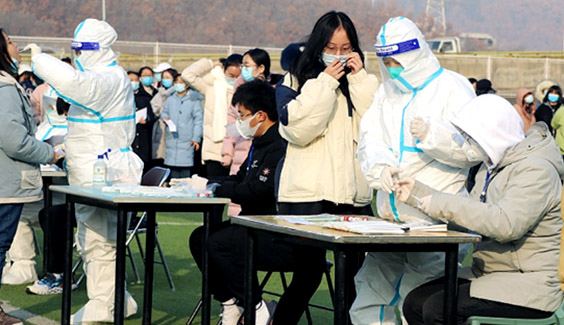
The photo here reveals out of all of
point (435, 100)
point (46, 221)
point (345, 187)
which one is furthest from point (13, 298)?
point (435, 100)

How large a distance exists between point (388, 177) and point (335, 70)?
93 centimetres

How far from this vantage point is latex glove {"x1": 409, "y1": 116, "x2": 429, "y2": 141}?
A: 14.8ft

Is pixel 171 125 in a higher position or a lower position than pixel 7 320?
higher

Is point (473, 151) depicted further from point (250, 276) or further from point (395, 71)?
point (250, 276)

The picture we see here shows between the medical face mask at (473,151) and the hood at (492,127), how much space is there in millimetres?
81

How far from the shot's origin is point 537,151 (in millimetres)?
4328

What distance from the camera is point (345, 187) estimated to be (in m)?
5.40

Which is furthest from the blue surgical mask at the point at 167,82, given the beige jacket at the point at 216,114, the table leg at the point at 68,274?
the table leg at the point at 68,274

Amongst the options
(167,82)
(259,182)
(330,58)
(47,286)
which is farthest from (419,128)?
(167,82)

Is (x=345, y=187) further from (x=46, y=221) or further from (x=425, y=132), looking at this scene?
(x=46, y=221)

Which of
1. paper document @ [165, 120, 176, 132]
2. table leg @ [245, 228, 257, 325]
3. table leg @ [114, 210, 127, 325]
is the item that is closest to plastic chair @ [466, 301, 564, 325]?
table leg @ [245, 228, 257, 325]

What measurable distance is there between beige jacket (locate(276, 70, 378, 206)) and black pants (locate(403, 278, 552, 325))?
1.01m

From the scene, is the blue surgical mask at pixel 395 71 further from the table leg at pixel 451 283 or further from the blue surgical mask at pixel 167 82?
the blue surgical mask at pixel 167 82

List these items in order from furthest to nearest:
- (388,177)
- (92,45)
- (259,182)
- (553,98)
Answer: (553,98), (92,45), (259,182), (388,177)
